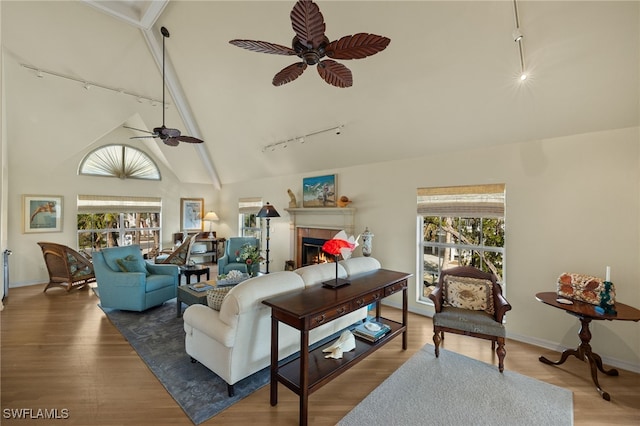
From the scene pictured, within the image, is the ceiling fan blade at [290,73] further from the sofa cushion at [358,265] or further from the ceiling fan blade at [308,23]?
the sofa cushion at [358,265]

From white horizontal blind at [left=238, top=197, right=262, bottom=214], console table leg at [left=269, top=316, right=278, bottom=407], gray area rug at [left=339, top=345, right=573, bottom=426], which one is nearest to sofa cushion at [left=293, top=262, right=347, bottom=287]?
console table leg at [left=269, top=316, right=278, bottom=407]

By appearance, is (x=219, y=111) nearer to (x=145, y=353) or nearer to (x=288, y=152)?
(x=288, y=152)

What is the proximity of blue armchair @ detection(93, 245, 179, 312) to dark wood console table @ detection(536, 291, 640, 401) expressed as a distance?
200 inches

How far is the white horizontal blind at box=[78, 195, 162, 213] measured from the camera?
631 cm

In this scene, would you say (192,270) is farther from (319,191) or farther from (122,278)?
(319,191)

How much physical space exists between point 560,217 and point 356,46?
120 inches

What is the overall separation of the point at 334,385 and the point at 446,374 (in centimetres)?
111

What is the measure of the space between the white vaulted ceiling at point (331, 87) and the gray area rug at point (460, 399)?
2686 millimetres

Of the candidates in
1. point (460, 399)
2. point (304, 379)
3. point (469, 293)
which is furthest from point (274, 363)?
point (469, 293)

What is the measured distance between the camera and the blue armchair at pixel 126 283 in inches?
159

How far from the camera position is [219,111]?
17.4 feet

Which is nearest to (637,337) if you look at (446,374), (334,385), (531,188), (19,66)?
(531,188)

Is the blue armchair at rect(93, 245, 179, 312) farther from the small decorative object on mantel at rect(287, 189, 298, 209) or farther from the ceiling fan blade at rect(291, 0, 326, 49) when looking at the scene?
the ceiling fan blade at rect(291, 0, 326, 49)

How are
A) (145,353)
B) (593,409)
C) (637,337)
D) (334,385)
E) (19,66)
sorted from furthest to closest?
(19,66) < (145,353) < (637,337) < (334,385) < (593,409)
